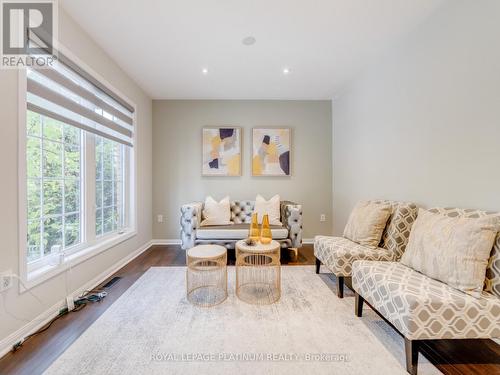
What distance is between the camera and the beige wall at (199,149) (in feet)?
13.9

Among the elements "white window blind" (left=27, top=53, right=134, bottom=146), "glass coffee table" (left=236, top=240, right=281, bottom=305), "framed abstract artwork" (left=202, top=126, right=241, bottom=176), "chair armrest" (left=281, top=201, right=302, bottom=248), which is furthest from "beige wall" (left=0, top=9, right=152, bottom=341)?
"chair armrest" (left=281, top=201, right=302, bottom=248)

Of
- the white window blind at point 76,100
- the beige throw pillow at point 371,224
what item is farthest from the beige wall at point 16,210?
the beige throw pillow at point 371,224

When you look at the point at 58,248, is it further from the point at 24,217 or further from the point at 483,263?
the point at 483,263

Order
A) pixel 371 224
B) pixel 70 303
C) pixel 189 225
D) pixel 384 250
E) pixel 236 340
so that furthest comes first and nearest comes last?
pixel 189 225 < pixel 371 224 < pixel 384 250 < pixel 70 303 < pixel 236 340

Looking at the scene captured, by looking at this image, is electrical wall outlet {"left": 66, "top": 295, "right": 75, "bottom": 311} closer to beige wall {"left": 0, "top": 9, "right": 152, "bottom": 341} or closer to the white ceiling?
beige wall {"left": 0, "top": 9, "right": 152, "bottom": 341}

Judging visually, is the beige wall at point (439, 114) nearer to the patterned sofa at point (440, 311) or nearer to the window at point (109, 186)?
the patterned sofa at point (440, 311)

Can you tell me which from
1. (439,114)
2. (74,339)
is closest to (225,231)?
(74,339)

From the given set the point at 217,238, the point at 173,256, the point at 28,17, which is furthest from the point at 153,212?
the point at 28,17

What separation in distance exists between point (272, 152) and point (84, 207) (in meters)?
2.89

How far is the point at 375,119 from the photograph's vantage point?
2969 millimetres

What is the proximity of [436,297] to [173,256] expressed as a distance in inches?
124

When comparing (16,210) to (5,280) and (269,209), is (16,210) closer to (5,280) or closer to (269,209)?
(5,280)

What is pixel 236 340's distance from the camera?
5.44 ft

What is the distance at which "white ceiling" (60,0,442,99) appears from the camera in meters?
2.03
